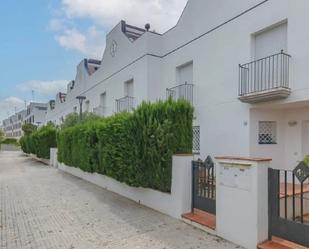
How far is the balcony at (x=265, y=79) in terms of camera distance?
8.22 metres

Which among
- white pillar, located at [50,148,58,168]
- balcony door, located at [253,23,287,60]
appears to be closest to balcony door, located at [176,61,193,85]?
balcony door, located at [253,23,287,60]

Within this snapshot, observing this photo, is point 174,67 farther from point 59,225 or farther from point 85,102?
point 85,102

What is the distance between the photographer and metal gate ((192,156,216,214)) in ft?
19.8

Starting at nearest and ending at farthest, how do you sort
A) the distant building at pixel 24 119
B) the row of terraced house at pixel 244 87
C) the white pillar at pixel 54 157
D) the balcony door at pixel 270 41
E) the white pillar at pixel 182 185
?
the row of terraced house at pixel 244 87 → the white pillar at pixel 182 185 → the balcony door at pixel 270 41 → the white pillar at pixel 54 157 → the distant building at pixel 24 119

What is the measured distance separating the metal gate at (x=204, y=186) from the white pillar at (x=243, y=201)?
0.57 metres

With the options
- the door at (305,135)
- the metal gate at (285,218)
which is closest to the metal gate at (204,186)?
the metal gate at (285,218)

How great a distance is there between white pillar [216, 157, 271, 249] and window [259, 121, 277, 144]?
4928 mm

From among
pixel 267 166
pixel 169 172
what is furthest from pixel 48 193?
pixel 267 166

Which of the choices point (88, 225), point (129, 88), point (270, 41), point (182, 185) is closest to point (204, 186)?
point (182, 185)

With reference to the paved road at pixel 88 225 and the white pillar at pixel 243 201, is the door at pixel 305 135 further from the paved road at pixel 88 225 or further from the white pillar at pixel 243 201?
the paved road at pixel 88 225

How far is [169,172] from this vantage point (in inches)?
270

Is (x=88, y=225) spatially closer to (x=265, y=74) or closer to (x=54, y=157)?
(x=265, y=74)

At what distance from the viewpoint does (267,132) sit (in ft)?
32.3

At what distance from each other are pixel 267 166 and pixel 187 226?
2250 mm
